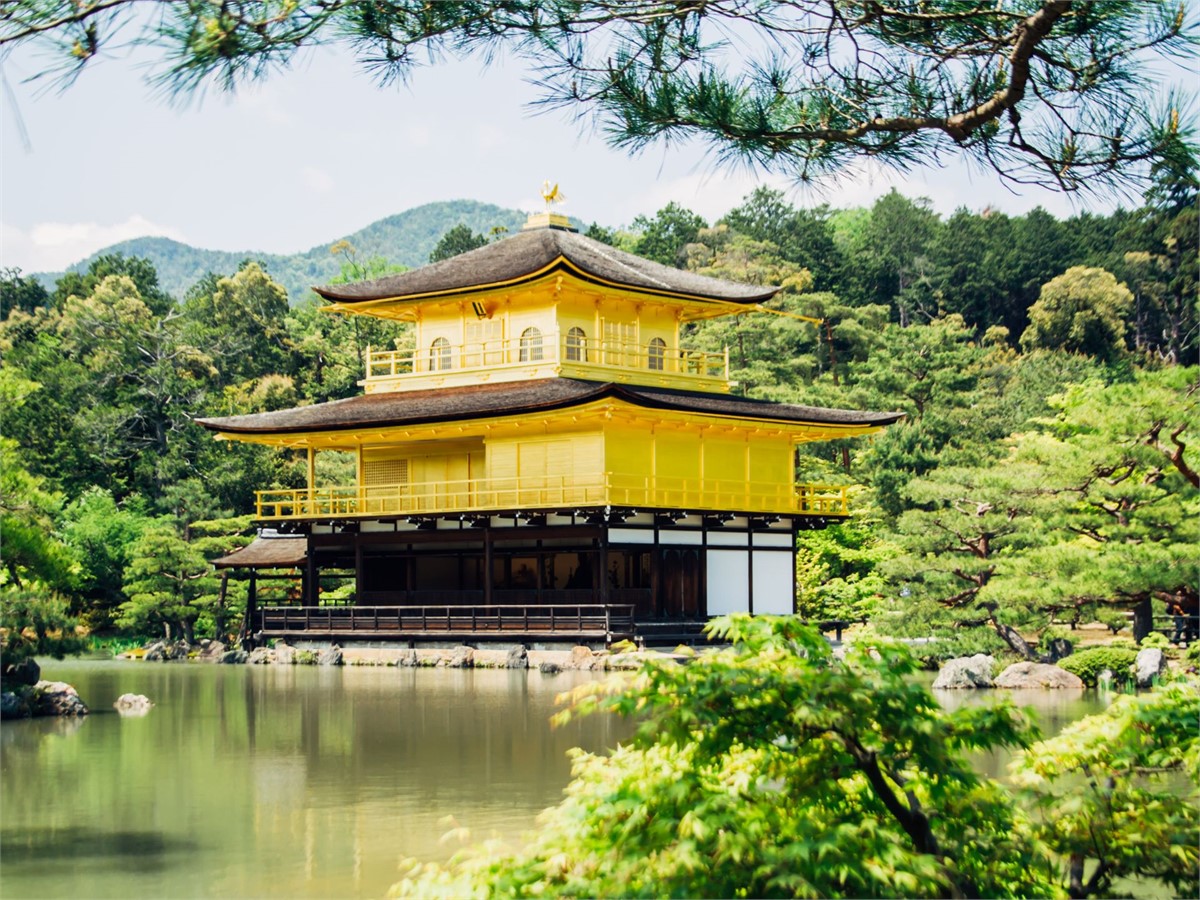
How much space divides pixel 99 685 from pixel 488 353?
9.75 meters

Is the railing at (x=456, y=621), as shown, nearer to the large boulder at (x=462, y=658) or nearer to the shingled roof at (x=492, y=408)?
the large boulder at (x=462, y=658)

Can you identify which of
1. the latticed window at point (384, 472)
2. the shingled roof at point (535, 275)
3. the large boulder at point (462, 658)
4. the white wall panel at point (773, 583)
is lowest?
the large boulder at point (462, 658)

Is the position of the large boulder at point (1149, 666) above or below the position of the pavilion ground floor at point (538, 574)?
below

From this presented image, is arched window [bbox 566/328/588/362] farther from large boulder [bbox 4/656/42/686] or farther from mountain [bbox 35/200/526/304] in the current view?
mountain [bbox 35/200/526/304]

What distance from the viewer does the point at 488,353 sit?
92.9ft

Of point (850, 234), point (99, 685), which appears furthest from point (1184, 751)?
point (850, 234)

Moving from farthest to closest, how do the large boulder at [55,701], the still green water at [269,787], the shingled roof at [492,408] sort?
the shingled roof at [492,408], the large boulder at [55,701], the still green water at [269,787]

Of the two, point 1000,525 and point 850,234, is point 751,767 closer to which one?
point 1000,525

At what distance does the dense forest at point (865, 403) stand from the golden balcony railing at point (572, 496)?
2.24 m

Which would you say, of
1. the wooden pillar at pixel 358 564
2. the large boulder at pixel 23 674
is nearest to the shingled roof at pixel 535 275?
the wooden pillar at pixel 358 564

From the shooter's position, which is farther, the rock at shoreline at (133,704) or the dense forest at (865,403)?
the dense forest at (865,403)

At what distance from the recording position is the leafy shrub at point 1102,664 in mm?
19656

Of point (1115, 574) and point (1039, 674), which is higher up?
point (1115, 574)

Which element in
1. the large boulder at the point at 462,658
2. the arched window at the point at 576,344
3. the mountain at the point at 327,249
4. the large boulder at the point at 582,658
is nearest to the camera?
the large boulder at the point at 582,658
